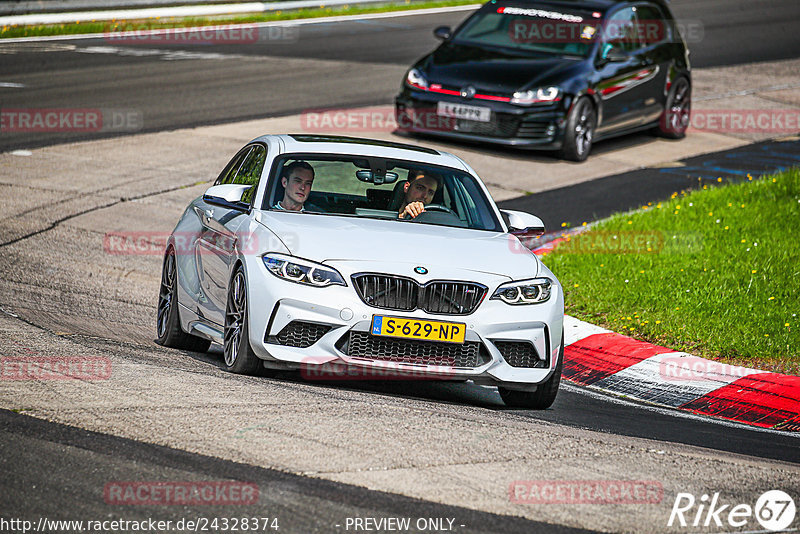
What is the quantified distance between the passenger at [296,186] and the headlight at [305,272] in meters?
0.96

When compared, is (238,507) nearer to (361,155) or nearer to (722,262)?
(361,155)

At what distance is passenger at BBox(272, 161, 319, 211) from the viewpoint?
805cm

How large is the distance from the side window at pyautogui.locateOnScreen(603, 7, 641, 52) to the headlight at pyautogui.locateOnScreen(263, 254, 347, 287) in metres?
11.3

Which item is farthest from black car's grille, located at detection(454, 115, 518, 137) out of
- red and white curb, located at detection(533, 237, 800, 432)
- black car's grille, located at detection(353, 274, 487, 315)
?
black car's grille, located at detection(353, 274, 487, 315)

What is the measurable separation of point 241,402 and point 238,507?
1.47 m

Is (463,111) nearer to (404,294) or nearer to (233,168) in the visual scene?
(233,168)

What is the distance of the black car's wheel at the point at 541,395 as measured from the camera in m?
7.47

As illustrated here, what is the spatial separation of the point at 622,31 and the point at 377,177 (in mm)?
10688

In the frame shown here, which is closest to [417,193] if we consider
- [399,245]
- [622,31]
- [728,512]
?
[399,245]

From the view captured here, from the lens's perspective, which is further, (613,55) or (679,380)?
(613,55)

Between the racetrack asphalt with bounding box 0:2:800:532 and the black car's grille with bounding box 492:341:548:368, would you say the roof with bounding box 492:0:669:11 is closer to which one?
the racetrack asphalt with bounding box 0:2:800:532

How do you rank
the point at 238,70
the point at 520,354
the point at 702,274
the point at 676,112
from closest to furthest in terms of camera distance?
the point at 520,354
the point at 702,274
the point at 676,112
the point at 238,70

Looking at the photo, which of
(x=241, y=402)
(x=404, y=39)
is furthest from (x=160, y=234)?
(x=404, y=39)

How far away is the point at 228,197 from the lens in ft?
26.3
